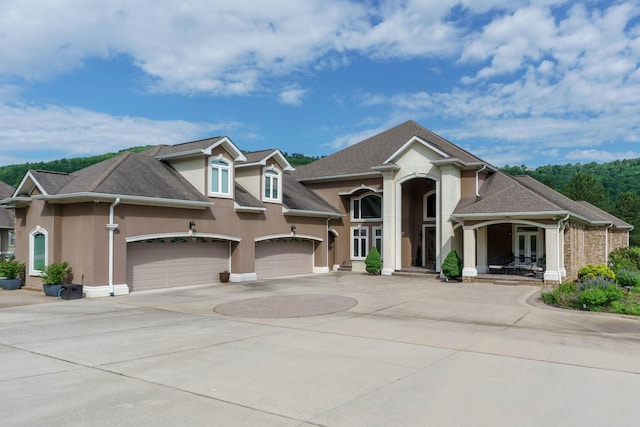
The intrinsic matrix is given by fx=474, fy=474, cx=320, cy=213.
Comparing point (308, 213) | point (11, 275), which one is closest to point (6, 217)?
point (11, 275)

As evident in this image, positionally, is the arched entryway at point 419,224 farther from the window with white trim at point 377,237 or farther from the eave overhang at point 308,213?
the eave overhang at point 308,213

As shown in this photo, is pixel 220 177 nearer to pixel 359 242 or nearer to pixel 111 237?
pixel 111 237

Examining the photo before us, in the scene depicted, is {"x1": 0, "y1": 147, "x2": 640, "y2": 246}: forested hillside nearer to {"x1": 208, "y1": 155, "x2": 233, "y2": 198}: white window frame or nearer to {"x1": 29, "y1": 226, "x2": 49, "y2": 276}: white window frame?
{"x1": 208, "y1": 155, "x2": 233, "y2": 198}: white window frame

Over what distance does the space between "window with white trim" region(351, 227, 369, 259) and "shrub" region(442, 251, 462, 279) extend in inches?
250

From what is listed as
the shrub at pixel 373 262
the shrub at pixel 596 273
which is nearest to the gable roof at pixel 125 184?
the shrub at pixel 373 262

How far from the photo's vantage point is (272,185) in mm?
24500

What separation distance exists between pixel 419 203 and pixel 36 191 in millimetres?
19438

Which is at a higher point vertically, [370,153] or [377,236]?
[370,153]

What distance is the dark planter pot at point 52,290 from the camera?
1671cm

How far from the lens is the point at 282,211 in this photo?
24.7 m

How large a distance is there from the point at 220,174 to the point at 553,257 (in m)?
15.1

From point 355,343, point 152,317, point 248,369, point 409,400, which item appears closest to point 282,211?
point 152,317

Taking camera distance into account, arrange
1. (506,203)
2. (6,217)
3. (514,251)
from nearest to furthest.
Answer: (506,203), (514,251), (6,217)

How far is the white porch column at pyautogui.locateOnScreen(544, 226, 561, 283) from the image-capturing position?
2039 centimetres
